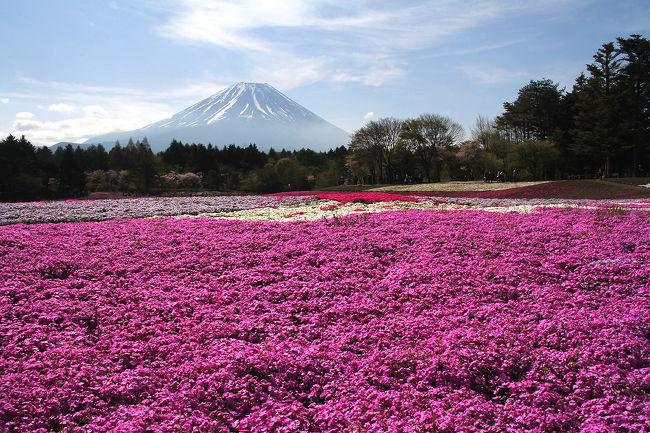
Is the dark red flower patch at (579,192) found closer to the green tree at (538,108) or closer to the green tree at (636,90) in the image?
the green tree at (636,90)

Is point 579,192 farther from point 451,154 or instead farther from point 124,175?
point 124,175

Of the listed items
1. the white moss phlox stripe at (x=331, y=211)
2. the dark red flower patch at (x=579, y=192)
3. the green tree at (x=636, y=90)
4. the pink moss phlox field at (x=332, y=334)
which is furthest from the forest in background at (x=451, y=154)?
the pink moss phlox field at (x=332, y=334)

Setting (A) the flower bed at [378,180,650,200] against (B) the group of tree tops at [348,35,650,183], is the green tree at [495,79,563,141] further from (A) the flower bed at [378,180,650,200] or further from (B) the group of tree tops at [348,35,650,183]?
(A) the flower bed at [378,180,650,200]

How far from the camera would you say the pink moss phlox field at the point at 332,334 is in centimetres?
475

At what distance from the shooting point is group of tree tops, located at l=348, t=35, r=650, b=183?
6069 cm

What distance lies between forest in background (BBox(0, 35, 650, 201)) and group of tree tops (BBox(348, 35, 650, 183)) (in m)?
0.19

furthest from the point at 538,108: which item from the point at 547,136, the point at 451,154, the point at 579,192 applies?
the point at 579,192

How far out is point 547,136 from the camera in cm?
8569

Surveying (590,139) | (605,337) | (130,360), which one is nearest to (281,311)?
(130,360)

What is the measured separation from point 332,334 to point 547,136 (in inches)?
3758

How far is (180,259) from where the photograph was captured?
1087 centimetres

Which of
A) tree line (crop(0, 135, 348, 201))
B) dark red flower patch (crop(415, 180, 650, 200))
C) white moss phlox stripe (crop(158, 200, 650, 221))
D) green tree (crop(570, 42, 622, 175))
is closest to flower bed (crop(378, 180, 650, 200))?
dark red flower patch (crop(415, 180, 650, 200))

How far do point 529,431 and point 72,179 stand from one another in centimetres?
7527

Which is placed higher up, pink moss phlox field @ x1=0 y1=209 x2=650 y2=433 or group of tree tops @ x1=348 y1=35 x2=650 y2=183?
group of tree tops @ x1=348 y1=35 x2=650 y2=183
